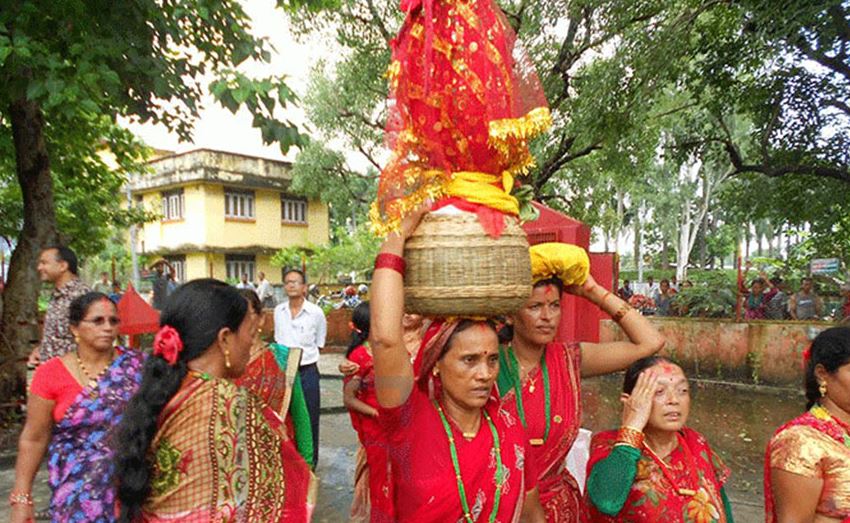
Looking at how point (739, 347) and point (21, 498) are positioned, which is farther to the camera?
point (739, 347)

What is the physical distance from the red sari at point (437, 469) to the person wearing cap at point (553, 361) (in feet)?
1.19

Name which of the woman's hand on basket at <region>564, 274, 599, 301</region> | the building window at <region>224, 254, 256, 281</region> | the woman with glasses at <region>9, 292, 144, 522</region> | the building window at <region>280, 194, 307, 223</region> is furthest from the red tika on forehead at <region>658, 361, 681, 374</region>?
the building window at <region>280, 194, 307, 223</region>

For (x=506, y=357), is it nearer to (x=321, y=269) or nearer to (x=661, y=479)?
(x=661, y=479)

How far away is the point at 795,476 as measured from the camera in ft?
7.99

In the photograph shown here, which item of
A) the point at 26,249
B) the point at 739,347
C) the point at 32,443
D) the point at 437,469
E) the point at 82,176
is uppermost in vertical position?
the point at 82,176

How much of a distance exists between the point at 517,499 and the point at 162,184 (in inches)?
1080

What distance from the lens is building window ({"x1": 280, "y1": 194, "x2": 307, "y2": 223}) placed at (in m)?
28.8

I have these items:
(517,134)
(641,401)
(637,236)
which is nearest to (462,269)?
(517,134)

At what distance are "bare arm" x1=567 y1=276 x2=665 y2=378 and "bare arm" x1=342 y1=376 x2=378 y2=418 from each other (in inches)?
49.5

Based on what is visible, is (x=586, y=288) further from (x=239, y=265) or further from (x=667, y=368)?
(x=239, y=265)

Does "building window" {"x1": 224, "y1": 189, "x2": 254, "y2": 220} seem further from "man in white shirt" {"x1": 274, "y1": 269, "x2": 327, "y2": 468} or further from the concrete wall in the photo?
"man in white shirt" {"x1": 274, "y1": 269, "x2": 327, "y2": 468}

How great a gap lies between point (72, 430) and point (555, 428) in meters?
2.14

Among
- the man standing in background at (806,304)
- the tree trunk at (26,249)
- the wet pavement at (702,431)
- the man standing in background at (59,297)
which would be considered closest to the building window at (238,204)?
the wet pavement at (702,431)

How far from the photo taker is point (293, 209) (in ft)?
96.2
